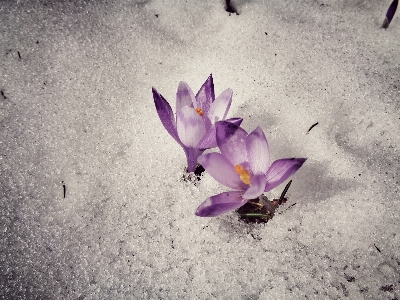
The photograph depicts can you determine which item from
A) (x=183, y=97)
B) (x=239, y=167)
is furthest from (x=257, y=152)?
(x=183, y=97)

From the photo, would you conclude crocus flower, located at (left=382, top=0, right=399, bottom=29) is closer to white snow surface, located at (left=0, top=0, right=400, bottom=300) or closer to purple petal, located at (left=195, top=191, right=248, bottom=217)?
white snow surface, located at (left=0, top=0, right=400, bottom=300)

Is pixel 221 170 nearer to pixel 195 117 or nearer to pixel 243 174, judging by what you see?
pixel 243 174

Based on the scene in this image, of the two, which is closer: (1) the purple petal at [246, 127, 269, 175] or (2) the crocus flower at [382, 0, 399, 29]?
(1) the purple petal at [246, 127, 269, 175]

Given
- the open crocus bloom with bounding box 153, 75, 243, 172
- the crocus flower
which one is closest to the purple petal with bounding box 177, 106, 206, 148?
the open crocus bloom with bounding box 153, 75, 243, 172

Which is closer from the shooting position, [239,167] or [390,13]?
[239,167]

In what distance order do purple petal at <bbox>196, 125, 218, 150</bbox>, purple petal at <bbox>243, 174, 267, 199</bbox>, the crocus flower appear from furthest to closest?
the crocus flower
purple petal at <bbox>196, 125, 218, 150</bbox>
purple petal at <bbox>243, 174, 267, 199</bbox>

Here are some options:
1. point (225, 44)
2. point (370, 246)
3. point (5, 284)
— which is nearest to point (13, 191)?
point (5, 284)
